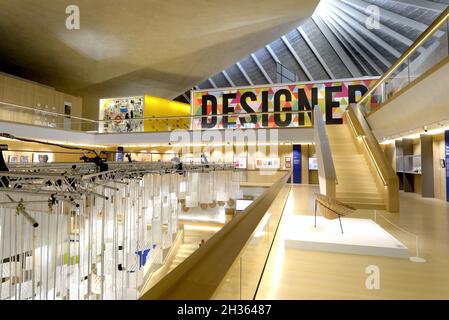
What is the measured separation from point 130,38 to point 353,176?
11505 millimetres

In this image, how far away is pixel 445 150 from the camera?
7711 mm

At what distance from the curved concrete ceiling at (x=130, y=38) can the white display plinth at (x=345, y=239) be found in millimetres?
9679

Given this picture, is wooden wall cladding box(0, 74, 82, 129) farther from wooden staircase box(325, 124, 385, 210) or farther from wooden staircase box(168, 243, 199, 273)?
wooden staircase box(325, 124, 385, 210)

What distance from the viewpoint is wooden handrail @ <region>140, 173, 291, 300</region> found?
2.36 feet

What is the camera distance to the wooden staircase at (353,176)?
6371 millimetres

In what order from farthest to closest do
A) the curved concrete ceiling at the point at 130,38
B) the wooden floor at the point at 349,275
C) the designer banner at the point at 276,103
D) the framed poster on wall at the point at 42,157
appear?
the designer banner at the point at 276,103 < the curved concrete ceiling at the point at 130,38 < the framed poster on wall at the point at 42,157 < the wooden floor at the point at 349,275

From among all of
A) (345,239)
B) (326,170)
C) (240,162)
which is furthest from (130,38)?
(345,239)

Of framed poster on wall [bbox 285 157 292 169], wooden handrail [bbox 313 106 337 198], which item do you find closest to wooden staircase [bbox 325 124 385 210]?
wooden handrail [bbox 313 106 337 198]

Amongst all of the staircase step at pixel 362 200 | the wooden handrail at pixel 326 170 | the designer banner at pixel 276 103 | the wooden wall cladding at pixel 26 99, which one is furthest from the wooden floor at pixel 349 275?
the wooden wall cladding at pixel 26 99

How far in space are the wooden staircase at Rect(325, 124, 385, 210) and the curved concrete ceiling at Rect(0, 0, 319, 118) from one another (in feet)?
21.9

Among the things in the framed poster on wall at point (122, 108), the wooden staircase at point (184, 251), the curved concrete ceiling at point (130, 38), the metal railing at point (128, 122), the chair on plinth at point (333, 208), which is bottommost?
the wooden staircase at point (184, 251)

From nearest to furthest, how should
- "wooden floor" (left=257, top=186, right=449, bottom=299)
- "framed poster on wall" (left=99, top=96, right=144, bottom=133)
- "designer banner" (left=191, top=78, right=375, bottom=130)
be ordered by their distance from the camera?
"wooden floor" (left=257, top=186, right=449, bottom=299) → "designer banner" (left=191, top=78, right=375, bottom=130) → "framed poster on wall" (left=99, top=96, right=144, bottom=133)

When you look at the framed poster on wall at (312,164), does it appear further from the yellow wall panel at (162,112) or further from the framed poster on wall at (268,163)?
the yellow wall panel at (162,112)
